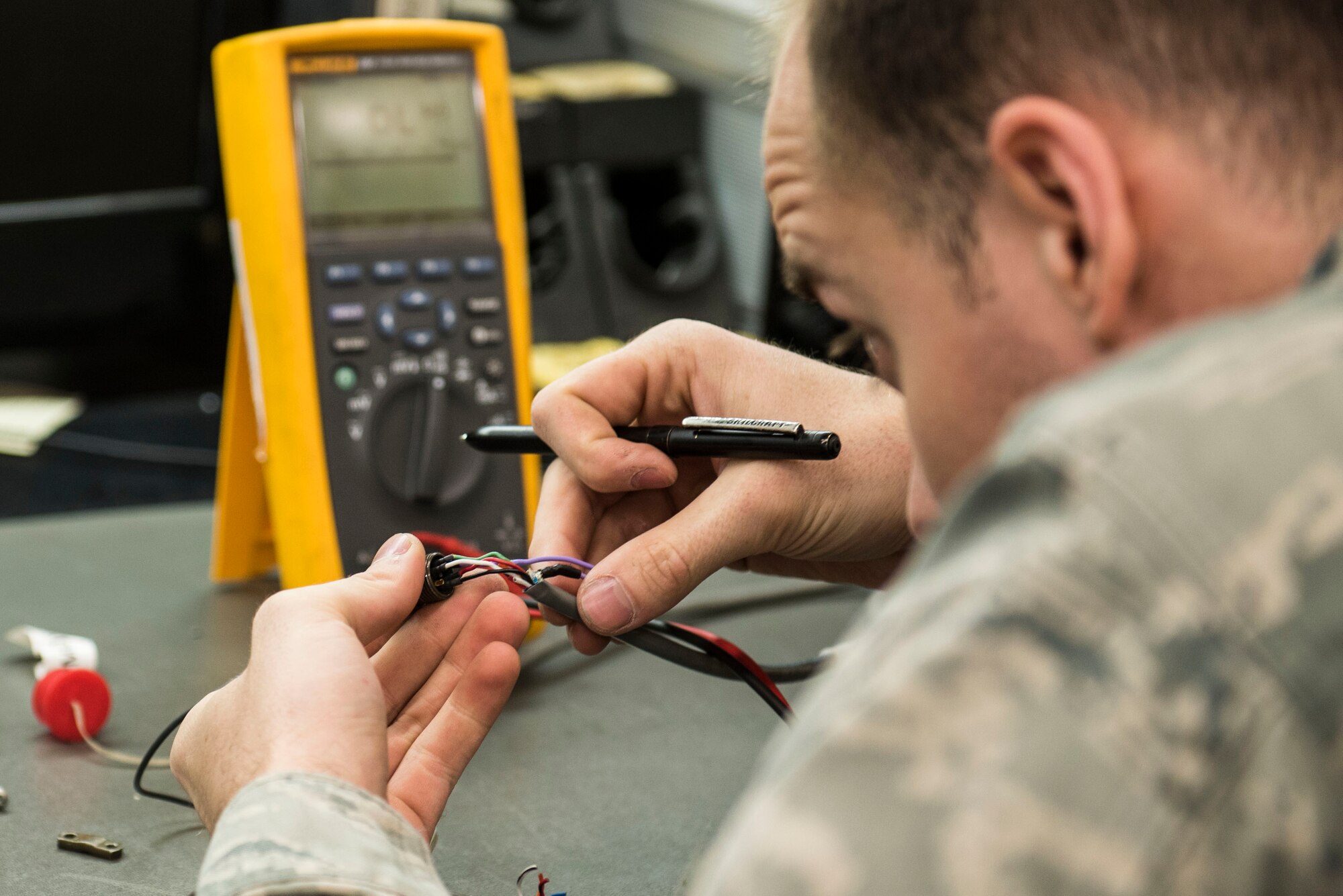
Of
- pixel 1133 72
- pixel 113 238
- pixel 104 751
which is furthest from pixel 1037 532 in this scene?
pixel 113 238

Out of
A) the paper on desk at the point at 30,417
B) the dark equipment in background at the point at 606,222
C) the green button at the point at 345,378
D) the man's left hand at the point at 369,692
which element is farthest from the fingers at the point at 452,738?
the dark equipment in background at the point at 606,222

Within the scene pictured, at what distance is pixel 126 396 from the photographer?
1.60 metres

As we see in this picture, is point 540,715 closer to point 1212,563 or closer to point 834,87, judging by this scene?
point 834,87

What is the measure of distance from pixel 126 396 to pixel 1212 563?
5.15 ft

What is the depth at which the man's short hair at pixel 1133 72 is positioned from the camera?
331 millimetres

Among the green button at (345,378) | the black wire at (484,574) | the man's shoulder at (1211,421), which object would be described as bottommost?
the black wire at (484,574)

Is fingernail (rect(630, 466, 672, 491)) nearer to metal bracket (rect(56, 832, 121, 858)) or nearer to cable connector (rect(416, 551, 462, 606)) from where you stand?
cable connector (rect(416, 551, 462, 606))

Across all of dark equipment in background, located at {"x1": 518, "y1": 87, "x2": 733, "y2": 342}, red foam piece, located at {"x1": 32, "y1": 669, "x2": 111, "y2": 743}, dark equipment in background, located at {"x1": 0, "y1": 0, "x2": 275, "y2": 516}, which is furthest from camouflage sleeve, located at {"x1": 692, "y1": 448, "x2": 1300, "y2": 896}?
dark equipment in background, located at {"x1": 518, "y1": 87, "x2": 733, "y2": 342}

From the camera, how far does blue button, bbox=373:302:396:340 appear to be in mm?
881

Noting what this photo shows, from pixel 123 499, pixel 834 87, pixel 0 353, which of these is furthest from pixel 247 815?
pixel 0 353

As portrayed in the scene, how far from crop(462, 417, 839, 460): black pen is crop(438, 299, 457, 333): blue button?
0.24 m

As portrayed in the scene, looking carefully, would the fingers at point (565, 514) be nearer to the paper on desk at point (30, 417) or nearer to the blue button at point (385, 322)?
the blue button at point (385, 322)

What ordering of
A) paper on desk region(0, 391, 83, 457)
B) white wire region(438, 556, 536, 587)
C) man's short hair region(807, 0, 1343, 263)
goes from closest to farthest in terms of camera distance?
man's short hair region(807, 0, 1343, 263) → white wire region(438, 556, 536, 587) → paper on desk region(0, 391, 83, 457)

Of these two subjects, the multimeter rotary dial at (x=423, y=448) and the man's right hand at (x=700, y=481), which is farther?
the multimeter rotary dial at (x=423, y=448)
